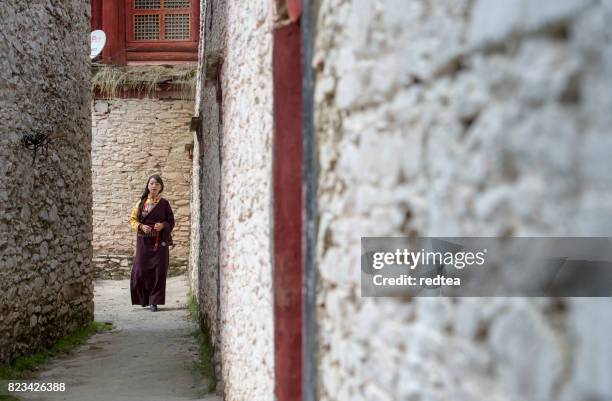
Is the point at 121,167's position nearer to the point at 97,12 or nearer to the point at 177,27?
the point at 177,27

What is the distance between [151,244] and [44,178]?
278cm

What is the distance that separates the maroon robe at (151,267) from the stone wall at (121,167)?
139 inches

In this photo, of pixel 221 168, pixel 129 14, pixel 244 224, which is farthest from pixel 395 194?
pixel 129 14

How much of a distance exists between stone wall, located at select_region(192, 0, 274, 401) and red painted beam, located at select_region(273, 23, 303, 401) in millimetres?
134

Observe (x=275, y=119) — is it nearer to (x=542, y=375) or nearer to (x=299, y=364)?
(x=299, y=364)

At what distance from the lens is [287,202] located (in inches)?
83.7

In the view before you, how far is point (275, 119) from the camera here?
7.04ft

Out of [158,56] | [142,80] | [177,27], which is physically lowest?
[142,80]

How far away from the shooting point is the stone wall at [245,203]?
2410 mm

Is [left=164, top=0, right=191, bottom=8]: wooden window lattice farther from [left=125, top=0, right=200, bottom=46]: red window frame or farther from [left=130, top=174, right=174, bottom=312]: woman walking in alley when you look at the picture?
[left=130, top=174, right=174, bottom=312]: woman walking in alley

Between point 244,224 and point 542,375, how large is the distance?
2155mm

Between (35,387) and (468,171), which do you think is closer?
(468,171)

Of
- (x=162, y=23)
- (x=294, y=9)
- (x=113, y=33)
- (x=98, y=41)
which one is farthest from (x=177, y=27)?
(x=294, y=9)

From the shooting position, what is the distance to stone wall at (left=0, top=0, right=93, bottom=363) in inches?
195
